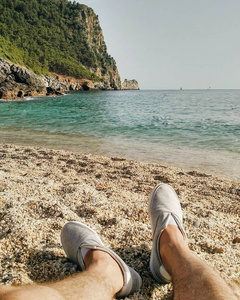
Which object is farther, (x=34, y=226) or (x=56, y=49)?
(x=56, y=49)

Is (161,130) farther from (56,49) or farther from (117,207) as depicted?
(56,49)

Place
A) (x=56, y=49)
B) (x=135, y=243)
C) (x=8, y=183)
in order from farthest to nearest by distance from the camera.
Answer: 1. (x=56, y=49)
2. (x=8, y=183)
3. (x=135, y=243)

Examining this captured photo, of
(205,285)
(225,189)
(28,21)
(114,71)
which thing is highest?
(28,21)

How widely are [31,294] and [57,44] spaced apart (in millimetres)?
99075

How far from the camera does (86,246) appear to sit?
1.86 m

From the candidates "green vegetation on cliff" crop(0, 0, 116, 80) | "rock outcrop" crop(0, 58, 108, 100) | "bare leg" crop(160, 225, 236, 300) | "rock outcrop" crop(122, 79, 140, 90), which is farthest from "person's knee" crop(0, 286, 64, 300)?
"rock outcrop" crop(122, 79, 140, 90)

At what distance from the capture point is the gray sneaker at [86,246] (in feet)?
5.36

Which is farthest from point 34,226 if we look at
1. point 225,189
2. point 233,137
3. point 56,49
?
point 56,49

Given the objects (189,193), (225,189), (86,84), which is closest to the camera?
(189,193)

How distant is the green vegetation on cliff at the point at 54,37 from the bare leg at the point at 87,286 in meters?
63.4

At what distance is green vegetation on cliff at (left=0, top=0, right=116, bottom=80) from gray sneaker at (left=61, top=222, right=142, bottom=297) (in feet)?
207

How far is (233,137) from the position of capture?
960cm

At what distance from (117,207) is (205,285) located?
1.79 meters

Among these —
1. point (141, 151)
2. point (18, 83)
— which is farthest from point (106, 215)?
point (18, 83)
